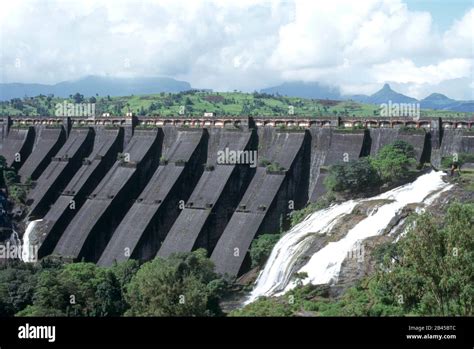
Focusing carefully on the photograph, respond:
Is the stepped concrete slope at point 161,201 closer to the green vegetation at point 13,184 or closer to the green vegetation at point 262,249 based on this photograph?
the green vegetation at point 262,249

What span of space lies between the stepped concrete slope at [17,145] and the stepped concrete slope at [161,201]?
15.6 m

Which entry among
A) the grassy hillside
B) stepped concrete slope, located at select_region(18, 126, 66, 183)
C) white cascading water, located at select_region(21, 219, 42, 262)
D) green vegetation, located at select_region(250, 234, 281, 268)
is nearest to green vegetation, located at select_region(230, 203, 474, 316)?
green vegetation, located at select_region(250, 234, 281, 268)

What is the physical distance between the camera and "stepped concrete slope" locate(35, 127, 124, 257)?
5389cm

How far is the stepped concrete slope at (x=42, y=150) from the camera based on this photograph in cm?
6306

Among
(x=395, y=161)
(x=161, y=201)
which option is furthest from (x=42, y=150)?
(x=395, y=161)

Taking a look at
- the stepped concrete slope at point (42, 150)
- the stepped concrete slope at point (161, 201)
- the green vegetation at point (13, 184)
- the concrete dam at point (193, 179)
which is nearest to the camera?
the concrete dam at point (193, 179)

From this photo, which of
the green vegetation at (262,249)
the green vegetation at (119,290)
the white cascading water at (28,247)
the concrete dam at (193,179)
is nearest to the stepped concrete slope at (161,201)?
the concrete dam at (193,179)

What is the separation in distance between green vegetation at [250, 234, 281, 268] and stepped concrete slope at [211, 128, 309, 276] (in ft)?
3.79

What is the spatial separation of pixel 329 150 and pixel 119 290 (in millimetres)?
18380

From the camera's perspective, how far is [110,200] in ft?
176

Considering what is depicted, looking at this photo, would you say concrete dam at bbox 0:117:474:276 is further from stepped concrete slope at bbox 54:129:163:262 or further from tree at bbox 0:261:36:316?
tree at bbox 0:261:36:316

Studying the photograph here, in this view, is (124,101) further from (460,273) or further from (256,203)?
(460,273)

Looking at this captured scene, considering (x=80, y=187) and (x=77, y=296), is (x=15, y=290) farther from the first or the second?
(x=80, y=187)
